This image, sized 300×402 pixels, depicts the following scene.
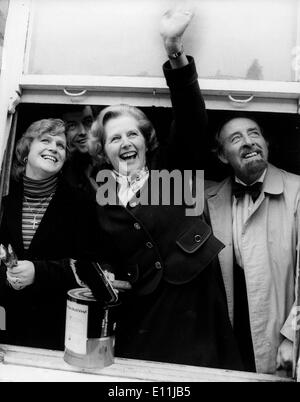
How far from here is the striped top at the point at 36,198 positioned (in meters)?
1.93

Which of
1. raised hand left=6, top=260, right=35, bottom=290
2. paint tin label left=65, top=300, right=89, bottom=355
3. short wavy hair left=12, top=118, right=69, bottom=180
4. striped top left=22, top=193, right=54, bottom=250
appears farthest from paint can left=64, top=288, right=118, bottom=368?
short wavy hair left=12, top=118, right=69, bottom=180

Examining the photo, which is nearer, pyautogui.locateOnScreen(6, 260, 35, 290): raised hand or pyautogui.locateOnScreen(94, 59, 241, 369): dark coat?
pyautogui.locateOnScreen(94, 59, 241, 369): dark coat

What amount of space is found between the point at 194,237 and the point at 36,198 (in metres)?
0.79

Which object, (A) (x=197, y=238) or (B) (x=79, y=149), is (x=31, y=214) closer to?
(B) (x=79, y=149)

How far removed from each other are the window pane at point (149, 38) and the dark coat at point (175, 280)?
0.26m

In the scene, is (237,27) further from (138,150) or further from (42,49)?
(42,49)

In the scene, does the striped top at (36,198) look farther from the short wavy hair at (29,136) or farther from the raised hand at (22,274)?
the raised hand at (22,274)

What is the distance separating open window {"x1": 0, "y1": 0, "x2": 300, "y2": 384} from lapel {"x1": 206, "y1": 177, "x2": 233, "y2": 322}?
2.6 inches

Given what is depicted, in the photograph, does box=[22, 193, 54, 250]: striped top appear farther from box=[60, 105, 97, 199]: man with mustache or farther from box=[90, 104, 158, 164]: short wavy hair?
box=[90, 104, 158, 164]: short wavy hair

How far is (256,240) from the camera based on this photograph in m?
1.78

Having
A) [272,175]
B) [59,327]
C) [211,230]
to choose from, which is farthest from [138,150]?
[59,327]

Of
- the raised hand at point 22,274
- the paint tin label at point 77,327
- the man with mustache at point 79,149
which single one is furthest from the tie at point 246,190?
the raised hand at point 22,274

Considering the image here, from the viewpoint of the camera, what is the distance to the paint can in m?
1.71

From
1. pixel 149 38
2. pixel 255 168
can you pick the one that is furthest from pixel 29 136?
pixel 255 168
